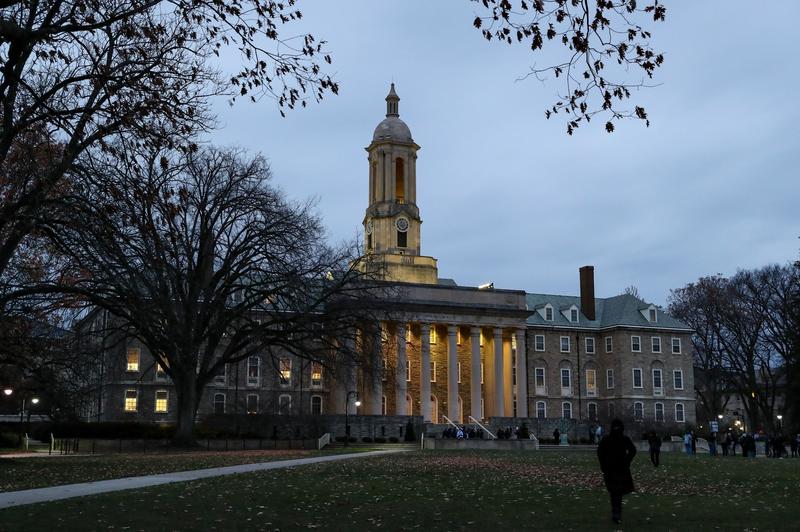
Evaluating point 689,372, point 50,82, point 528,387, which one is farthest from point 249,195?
point 689,372

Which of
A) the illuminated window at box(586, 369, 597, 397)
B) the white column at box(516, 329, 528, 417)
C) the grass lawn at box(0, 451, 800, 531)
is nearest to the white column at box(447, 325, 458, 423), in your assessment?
the white column at box(516, 329, 528, 417)

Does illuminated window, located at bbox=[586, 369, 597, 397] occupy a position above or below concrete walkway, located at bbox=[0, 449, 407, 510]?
above

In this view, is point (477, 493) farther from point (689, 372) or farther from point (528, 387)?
point (689, 372)

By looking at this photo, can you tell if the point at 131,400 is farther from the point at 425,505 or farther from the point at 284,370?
the point at 425,505

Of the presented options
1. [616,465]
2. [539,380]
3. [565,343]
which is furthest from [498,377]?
[616,465]

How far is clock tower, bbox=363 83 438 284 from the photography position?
→ 276ft

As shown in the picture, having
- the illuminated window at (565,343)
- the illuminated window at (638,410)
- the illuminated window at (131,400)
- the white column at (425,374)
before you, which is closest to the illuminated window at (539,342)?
the illuminated window at (565,343)

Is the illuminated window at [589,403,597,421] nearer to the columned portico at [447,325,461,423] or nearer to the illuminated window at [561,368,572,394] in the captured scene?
the illuminated window at [561,368,572,394]

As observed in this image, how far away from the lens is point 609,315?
93875 mm

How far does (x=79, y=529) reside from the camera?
42.9 ft

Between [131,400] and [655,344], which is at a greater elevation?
[655,344]

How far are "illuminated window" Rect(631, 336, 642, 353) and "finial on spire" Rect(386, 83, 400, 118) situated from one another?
1296 inches

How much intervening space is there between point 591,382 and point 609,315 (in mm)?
7316

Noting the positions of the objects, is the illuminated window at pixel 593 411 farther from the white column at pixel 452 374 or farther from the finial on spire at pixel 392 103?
the finial on spire at pixel 392 103
